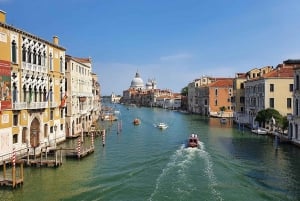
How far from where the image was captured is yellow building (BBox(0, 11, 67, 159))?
→ 20734mm

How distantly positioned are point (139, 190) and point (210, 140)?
56.8 feet

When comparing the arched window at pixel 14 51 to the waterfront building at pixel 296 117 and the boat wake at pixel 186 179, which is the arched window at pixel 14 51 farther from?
the waterfront building at pixel 296 117

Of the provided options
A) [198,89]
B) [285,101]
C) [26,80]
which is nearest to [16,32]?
[26,80]

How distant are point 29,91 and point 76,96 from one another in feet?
39.4

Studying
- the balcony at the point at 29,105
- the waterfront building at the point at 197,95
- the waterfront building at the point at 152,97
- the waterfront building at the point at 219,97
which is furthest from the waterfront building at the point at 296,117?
the waterfront building at the point at 152,97

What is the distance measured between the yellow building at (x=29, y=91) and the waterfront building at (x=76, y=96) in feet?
8.17

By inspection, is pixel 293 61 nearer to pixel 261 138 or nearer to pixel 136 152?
pixel 136 152

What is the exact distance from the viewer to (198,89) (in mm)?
82375

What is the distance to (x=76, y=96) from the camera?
36.2 m

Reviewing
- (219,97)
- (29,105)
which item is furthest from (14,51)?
(219,97)

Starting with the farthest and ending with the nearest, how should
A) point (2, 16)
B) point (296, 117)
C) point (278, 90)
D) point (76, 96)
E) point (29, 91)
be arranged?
point (278, 90) < point (76, 96) < point (296, 117) < point (29, 91) < point (2, 16)

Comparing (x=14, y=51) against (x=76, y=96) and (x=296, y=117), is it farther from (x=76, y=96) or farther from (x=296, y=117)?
(x=296, y=117)

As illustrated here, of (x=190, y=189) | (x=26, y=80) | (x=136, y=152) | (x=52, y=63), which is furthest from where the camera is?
(x=52, y=63)

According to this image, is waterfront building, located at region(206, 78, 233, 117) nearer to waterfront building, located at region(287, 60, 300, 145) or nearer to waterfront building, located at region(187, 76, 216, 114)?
waterfront building, located at region(187, 76, 216, 114)
